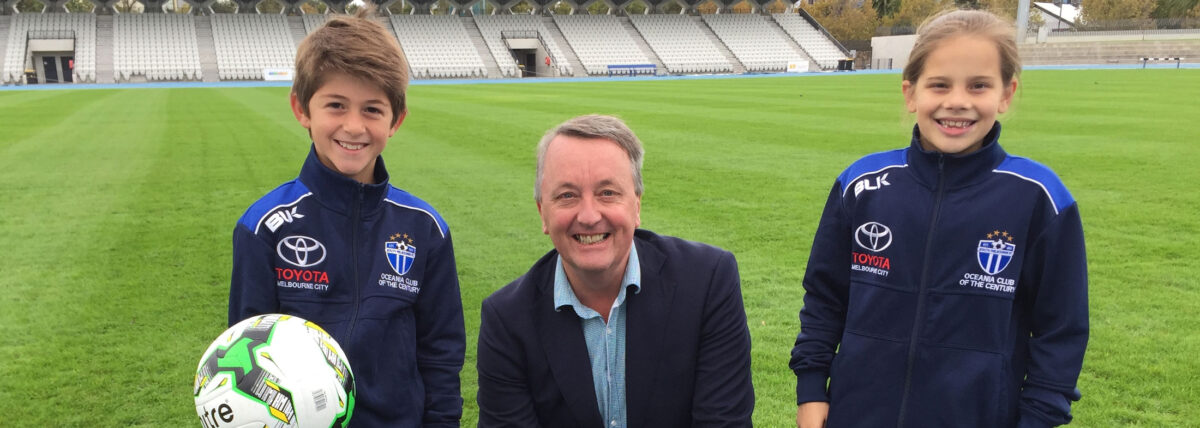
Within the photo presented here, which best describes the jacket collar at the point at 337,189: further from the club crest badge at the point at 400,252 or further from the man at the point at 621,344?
the man at the point at 621,344

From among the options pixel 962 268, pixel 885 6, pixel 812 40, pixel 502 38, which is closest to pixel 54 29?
pixel 502 38

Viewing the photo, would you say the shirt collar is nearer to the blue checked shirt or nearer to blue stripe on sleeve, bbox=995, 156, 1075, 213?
the blue checked shirt

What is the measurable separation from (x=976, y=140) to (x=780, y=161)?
8.30m

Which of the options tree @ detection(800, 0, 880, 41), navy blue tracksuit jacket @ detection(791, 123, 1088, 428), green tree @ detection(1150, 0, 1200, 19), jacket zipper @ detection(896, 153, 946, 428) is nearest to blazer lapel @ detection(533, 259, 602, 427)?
navy blue tracksuit jacket @ detection(791, 123, 1088, 428)

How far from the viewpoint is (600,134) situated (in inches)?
80.0

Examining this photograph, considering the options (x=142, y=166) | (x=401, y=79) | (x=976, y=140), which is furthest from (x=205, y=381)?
(x=142, y=166)

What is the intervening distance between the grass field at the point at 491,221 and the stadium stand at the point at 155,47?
3045cm

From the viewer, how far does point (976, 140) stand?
7.43ft

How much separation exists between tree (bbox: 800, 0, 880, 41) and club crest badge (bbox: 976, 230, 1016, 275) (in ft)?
256

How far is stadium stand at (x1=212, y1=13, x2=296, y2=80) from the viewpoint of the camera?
153 feet

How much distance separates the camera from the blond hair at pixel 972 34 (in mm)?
2241

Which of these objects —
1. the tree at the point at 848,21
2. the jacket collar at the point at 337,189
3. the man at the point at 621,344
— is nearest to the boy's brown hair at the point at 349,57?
the jacket collar at the point at 337,189

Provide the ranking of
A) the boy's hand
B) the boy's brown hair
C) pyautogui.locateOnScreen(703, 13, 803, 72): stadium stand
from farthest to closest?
1. pyautogui.locateOnScreen(703, 13, 803, 72): stadium stand
2. the boy's hand
3. the boy's brown hair

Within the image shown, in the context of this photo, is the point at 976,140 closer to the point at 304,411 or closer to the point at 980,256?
the point at 980,256
